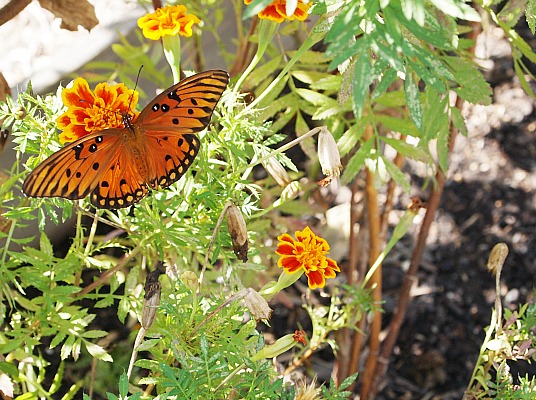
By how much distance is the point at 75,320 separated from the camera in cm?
111

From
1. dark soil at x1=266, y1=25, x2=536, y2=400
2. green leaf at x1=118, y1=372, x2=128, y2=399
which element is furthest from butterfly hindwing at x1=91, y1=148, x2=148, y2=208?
dark soil at x1=266, y1=25, x2=536, y2=400

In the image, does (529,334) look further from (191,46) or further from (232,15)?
(232,15)

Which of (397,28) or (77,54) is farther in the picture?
(77,54)

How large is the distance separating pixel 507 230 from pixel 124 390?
1.32 metres

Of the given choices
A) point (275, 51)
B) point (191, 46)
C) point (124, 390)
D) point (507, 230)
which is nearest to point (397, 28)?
point (124, 390)

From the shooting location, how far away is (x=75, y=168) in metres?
0.89

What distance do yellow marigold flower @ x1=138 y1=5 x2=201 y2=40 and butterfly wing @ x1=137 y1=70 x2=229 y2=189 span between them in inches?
3.9

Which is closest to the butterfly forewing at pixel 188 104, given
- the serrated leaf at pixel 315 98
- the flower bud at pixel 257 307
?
the flower bud at pixel 257 307

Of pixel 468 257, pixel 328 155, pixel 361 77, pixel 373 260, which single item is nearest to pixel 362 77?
pixel 361 77

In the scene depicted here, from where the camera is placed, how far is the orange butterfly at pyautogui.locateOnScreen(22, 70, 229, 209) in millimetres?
905

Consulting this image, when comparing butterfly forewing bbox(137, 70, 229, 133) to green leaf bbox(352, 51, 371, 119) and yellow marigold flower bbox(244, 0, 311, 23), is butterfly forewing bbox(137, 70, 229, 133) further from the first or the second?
green leaf bbox(352, 51, 371, 119)

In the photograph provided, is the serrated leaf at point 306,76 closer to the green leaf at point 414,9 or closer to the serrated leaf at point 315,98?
the serrated leaf at point 315,98

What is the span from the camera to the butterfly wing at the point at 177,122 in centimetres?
92

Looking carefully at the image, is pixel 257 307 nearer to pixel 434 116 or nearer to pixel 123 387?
pixel 123 387
